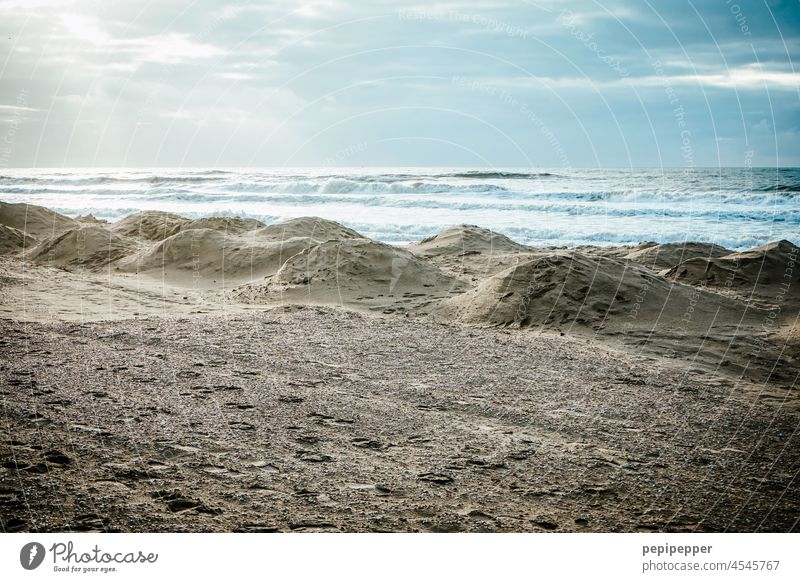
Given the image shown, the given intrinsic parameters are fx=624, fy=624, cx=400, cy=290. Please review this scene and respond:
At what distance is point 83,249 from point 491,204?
21.6m

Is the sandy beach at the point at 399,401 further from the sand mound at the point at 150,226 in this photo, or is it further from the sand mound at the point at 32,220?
the sand mound at the point at 32,220

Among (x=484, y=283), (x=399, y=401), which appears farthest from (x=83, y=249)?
(x=399, y=401)

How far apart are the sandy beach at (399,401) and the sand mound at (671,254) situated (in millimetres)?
2454

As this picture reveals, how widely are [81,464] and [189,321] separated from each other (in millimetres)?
5001

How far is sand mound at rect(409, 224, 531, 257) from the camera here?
54.2 ft

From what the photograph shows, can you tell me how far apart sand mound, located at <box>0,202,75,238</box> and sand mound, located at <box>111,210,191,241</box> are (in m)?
1.75

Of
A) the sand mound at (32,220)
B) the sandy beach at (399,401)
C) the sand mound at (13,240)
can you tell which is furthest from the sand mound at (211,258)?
the sand mound at (32,220)

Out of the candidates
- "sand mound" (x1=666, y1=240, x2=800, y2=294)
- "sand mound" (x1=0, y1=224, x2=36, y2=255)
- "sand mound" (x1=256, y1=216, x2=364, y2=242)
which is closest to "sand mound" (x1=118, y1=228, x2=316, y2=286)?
"sand mound" (x1=256, y1=216, x2=364, y2=242)

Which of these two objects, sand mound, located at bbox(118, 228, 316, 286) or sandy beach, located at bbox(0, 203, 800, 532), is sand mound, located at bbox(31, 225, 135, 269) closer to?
sand mound, located at bbox(118, 228, 316, 286)

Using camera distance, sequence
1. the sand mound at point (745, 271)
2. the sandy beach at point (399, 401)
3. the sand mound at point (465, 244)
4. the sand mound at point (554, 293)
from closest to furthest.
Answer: the sandy beach at point (399, 401)
the sand mound at point (554, 293)
the sand mound at point (745, 271)
the sand mound at point (465, 244)

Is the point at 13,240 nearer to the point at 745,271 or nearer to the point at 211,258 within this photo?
the point at 211,258

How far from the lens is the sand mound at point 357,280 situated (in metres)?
11.3

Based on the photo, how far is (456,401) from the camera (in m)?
5.87
